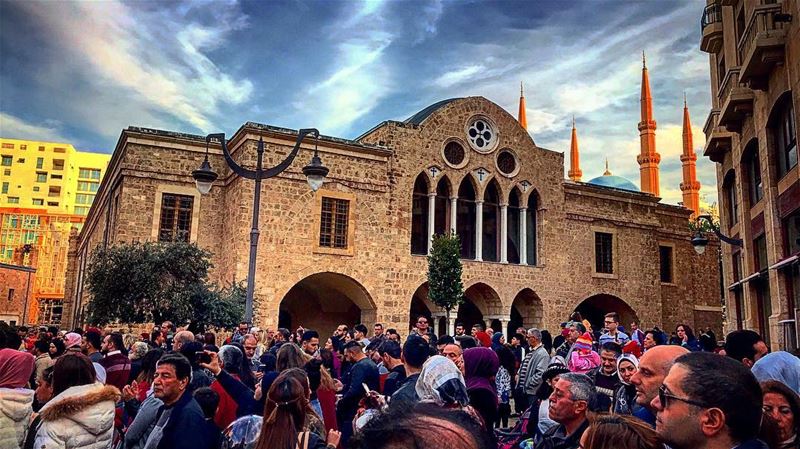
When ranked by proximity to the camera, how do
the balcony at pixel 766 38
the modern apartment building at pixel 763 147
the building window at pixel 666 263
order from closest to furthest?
the balcony at pixel 766 38 → the modern apartment building at pixel 763 147 → the building window at pixel 666 263

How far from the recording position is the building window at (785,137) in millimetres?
11195

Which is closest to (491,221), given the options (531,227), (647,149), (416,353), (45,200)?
(531,227)

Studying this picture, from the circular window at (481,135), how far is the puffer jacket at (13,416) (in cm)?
1882

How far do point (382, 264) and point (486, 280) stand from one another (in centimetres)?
412

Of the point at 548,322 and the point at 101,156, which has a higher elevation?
the point at 101,156

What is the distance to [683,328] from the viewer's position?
894cm

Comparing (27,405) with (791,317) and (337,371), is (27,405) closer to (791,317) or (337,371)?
(337,371)

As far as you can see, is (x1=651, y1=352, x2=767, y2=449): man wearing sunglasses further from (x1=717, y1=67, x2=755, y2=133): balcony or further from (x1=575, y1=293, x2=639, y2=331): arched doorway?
(x1=575, y1=293, x2=639, y2=331): arched doorway

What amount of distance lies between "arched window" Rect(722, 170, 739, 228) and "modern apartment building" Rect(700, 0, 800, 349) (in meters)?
0.14

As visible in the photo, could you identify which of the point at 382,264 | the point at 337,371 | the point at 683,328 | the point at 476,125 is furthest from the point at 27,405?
the point at 476,125

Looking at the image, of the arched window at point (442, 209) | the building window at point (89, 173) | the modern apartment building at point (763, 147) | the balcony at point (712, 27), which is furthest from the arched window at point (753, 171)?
the building window at point (89, 173)

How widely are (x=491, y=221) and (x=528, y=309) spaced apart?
145 inches

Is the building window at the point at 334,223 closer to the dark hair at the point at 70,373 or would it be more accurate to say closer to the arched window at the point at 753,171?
the arched window at the point at 753,171

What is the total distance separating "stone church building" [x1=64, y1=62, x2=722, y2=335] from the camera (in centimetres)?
1789
